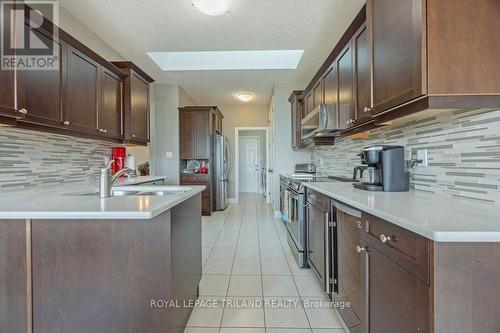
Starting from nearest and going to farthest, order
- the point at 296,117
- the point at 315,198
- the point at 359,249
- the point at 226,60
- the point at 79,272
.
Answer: the point at 79,272
the point at 359,249
the point at 315,198
the point at 226,60
the point at 296,117

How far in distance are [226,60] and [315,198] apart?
122 inches

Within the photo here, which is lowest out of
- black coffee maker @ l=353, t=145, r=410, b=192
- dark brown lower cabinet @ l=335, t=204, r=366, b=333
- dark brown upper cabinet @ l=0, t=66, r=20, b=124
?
dark brown lower cabinet @ l=335, t=204, r=366, b=333

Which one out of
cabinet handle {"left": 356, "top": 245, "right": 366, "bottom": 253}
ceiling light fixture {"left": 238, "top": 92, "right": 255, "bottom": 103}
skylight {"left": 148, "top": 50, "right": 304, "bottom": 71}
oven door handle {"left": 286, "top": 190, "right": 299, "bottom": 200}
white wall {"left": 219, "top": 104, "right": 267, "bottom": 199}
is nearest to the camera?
cabinet handle {"left": 356, "top": 245, "right": 366, "bottom": 253}

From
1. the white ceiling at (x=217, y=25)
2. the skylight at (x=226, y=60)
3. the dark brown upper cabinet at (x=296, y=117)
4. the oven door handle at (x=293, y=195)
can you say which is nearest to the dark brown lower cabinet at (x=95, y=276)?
the oven door handle at (x=293, y=195)

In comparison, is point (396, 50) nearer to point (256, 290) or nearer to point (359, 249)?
point (359, 249)

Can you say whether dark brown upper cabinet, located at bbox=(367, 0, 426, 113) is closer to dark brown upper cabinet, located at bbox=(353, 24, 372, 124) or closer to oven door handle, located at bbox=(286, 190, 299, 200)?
dark brown upper cabinet, located at bbox=(353, 24, 372, 124)

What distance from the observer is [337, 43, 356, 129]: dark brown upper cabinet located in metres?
2.12

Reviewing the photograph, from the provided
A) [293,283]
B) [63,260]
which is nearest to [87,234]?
[63,260]

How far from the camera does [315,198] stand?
222 cm

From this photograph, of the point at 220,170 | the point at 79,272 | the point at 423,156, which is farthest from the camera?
the point at 220,170

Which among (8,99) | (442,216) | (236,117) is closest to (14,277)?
(8,99)

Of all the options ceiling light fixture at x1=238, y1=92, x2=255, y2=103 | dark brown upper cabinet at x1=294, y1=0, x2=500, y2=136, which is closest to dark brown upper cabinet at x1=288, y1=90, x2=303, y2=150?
ceiling light fixture at x1=238, y1=92, x2=255, y2=103

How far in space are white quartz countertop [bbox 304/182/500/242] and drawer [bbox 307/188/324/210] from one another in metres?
0.62

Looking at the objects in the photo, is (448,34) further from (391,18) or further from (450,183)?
(450,183)
